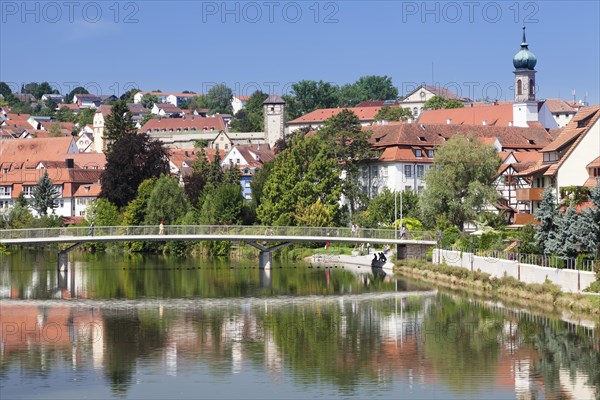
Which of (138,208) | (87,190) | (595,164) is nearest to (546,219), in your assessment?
(595,164)

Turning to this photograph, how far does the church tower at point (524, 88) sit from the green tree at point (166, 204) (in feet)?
158

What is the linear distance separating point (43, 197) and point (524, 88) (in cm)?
5202

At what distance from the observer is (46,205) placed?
128 metres

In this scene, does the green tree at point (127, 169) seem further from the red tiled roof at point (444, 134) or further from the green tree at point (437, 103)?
the green tree at point (437, 103)

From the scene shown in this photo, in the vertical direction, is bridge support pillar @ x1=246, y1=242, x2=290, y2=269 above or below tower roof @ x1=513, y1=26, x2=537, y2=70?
below

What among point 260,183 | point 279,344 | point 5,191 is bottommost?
point 279,344

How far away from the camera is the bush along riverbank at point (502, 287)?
2016 inches

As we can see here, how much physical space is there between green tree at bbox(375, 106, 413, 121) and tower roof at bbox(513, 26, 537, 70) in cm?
A: 4055

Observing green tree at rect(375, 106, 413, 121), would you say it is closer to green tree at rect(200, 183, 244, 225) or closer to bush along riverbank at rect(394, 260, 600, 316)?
green tree at rect(200, 183, 244, 225)

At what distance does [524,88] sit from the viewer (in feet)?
470

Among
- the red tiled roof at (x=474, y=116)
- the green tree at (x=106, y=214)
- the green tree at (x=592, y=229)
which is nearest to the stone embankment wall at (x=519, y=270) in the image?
the green tree at (x=592, y=229)

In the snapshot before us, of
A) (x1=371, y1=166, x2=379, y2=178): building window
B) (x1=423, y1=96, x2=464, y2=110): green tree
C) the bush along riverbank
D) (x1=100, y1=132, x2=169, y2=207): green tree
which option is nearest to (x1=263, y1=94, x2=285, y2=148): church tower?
(x1=423, y1=96, x2=464, y2=110): green tree

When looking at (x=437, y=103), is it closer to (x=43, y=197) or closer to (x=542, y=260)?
(x=43, y=197)

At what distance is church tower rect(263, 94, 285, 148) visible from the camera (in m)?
187
